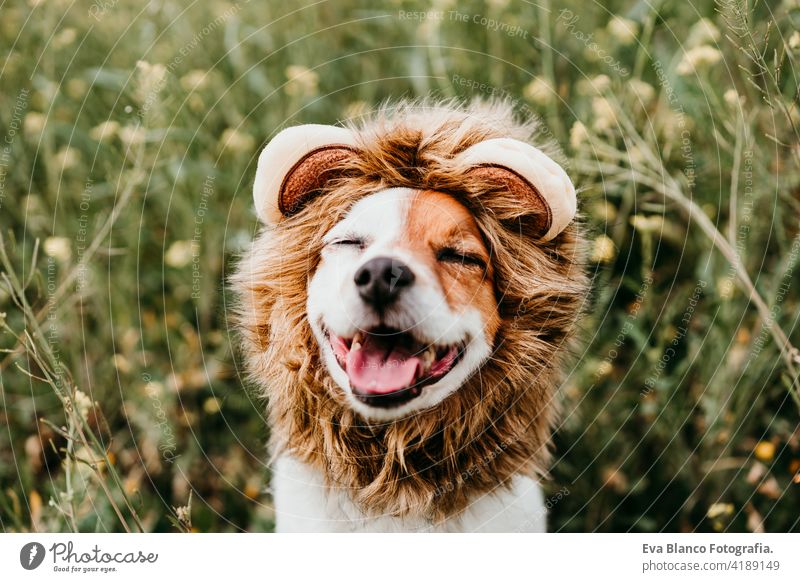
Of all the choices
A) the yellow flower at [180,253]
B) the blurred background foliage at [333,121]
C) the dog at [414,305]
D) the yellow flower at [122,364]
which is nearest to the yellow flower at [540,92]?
the blurred background foliage at [333,121]

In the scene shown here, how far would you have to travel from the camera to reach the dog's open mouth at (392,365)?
83 cm

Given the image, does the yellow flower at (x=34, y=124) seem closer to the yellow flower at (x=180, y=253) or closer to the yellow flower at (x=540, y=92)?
the yellow flower at (x=180, y=253)

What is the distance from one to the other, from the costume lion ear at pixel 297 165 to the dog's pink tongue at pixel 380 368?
21cm

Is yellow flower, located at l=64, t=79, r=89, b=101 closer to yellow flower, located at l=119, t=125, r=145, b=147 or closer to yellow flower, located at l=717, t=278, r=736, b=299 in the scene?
yellow flower, located at l=119, t=125, r=145, b=147

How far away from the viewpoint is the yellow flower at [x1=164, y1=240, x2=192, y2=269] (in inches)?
56.2

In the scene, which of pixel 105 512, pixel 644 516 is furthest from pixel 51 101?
pixel 644 516

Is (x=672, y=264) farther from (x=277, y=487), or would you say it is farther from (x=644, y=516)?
(x=277, y=487)

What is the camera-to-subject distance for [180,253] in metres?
1.44

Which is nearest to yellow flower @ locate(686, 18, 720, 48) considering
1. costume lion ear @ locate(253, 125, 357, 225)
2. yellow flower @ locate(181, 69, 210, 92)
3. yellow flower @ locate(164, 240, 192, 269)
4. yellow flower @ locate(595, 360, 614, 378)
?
yellow flower @ locate(595, 360, 614, 378)

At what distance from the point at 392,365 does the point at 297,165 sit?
0.88 feet

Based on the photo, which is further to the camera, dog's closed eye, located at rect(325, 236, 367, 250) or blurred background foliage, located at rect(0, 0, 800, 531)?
blurred background foliage, located at rect(0, 0, 800, 531)

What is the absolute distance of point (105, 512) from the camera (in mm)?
1303

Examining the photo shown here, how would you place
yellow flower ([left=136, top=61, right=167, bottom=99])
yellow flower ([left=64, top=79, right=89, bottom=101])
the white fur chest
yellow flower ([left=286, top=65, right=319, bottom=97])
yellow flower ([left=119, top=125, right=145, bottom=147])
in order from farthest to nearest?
1. yellow flower ([left=64, top=79, right=89, bottom=101])
2. yellow flower ([left=286, top=65, right=319, bottom=97])
3. yellow flower ([left=119, top=125, right=145, bottom=147])
4. yellow flower ([left=136, top=61, right=167, bottom=99])
5. the white fur chest

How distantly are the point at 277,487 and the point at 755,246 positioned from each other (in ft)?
3.65
